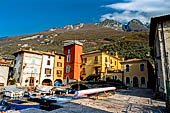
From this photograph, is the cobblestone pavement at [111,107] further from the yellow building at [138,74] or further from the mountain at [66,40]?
the mountain at [66,40]

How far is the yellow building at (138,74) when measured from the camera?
29.6m

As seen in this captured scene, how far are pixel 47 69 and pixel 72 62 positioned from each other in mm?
8661

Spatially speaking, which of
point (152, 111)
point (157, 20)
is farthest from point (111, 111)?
point (157, 20)

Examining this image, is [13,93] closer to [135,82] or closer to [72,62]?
[72,62]

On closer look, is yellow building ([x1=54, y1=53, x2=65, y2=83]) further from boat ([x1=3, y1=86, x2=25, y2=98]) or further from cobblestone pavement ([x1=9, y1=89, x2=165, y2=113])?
cobblestone pavement ([x1=9, y1=89, x2=165, y2=113])

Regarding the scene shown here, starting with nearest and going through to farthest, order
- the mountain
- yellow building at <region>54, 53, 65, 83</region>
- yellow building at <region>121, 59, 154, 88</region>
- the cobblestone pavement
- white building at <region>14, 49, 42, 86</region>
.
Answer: the cobblestone pavement, yellow building at <region>121, 59, 154, 88</region>, white building at <region>14, 49, 42, 86</region>, yellow building at <region>54, 53, 65, 83</region>, the mountain

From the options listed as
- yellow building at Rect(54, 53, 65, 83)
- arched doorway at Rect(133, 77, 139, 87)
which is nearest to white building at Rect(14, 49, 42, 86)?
yellow building at Rect(54, 53, 65, 83)

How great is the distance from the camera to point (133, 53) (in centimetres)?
5253

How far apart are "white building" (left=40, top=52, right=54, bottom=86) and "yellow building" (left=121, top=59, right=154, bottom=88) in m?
23.5

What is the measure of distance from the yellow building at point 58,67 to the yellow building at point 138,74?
2146 cm

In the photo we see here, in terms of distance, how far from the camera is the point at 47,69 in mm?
39562

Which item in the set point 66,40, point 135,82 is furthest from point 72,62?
point 66,40

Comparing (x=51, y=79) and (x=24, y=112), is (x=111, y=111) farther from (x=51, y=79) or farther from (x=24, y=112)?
(x=51, y=79)

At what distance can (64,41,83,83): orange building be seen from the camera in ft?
128
